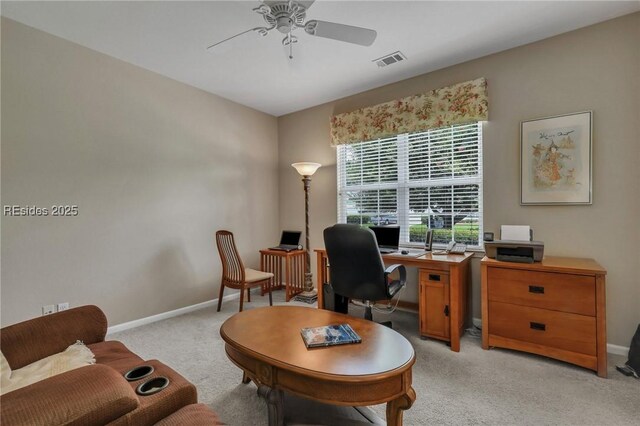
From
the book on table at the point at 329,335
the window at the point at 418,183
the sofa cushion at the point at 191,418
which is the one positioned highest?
the window at the point at 418,183

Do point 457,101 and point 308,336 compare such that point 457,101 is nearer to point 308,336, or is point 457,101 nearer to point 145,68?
point 308,336

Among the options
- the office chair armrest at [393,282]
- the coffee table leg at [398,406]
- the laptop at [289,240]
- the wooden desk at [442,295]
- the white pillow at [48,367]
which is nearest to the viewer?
the white pillow at [48,367]

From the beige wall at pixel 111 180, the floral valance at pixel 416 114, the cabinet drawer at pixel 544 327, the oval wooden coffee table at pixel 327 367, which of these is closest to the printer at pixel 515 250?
the cabinet drawer at pixel 544 327

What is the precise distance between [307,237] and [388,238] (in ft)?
3.89

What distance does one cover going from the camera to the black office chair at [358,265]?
228cm

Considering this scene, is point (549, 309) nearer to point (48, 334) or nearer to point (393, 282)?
point (393, 282)

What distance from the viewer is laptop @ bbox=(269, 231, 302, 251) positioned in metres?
4.04

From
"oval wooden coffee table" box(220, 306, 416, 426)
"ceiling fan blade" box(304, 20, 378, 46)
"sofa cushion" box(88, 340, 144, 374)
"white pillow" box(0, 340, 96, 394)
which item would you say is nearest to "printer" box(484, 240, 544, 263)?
"oval wooden coffee table" box(220, 306, 416, 426)

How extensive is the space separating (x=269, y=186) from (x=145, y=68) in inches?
81.0

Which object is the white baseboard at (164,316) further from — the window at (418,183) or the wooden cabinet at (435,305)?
the wooden cabinet at (435,305)

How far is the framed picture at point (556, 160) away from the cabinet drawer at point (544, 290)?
28.3 inches

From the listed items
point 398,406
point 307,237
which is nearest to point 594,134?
point 398,406

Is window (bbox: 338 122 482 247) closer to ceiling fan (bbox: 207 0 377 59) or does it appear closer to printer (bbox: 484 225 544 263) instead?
printer (bbox: 484 225 544 263)

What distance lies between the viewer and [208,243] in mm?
3641
